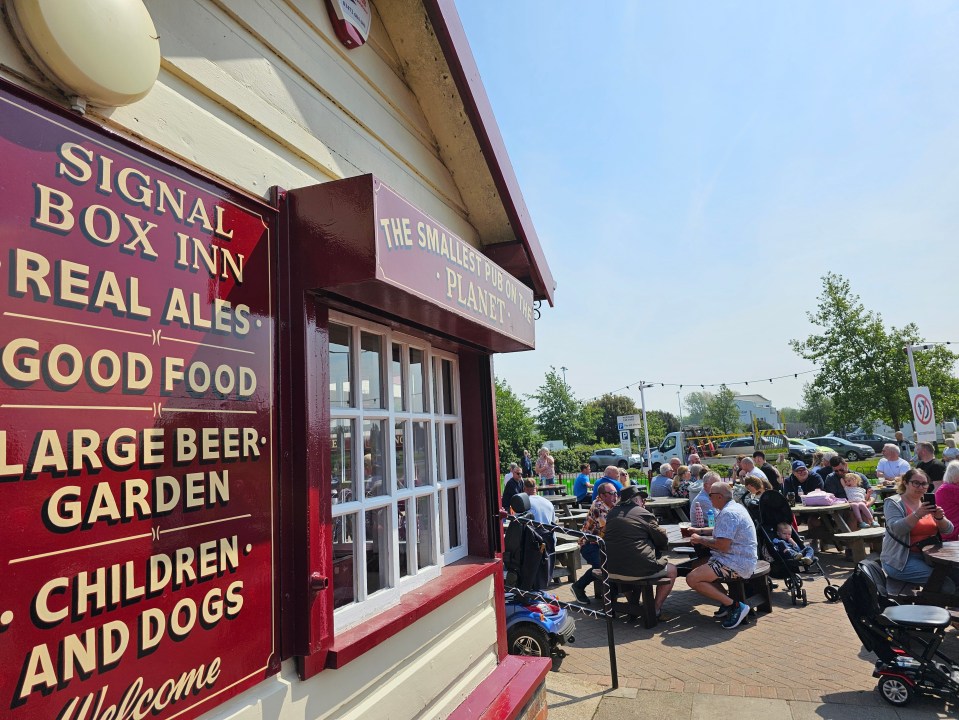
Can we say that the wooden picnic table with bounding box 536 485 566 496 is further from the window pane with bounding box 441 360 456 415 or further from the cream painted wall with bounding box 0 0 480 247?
the cream painted wall with bounding box 0 0 480 247

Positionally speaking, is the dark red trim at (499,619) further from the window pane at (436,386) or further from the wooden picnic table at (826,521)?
the wooden picnic table at (826,521)

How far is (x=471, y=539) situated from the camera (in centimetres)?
377

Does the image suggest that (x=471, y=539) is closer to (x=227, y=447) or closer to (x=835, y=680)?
(x=227, y=447)

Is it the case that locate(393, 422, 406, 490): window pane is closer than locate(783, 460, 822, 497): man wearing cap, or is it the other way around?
locate(393, 422, 406, 490): window pane

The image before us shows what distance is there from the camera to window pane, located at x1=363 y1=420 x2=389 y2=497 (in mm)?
2762

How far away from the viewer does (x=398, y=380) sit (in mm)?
3123

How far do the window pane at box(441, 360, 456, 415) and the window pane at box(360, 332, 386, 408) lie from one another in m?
0.88

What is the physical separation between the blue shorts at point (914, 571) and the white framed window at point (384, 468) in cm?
403

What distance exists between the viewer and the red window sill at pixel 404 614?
2.13 meters

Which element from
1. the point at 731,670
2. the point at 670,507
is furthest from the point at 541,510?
the point at 670,507

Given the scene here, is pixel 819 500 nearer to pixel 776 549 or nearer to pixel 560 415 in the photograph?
pixel 776 549

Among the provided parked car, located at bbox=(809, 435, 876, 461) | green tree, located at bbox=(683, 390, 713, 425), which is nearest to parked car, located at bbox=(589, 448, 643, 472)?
parked car, located at bbox=(809, 435, 876, 461)

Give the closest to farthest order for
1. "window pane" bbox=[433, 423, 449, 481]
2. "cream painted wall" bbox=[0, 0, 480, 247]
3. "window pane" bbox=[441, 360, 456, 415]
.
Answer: "cream painted wall" bbox=[0, 0, 480, 247], "window pane" bbox=[433, 423, 449, 481], "window pane" bbox=[441, 360, 456, 415]

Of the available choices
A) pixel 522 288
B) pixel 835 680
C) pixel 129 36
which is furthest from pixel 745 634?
pixel 129 36
